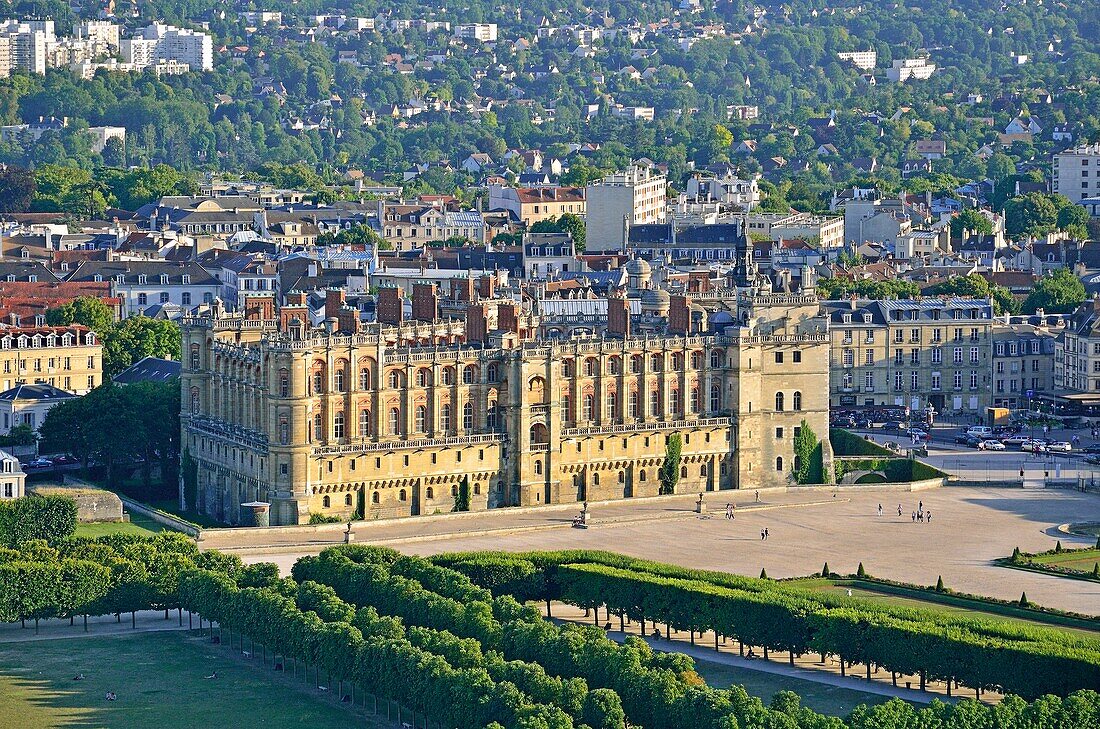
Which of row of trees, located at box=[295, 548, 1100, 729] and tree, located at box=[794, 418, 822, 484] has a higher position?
tree, located at box=[794, 418, 822, 484]

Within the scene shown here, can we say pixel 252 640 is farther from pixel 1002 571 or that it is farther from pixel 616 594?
pixel 1002 571

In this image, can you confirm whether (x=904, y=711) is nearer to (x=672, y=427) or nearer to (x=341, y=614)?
(x=341, y=614)

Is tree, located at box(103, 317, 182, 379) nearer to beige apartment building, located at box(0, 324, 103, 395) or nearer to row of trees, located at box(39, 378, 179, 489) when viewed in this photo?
beige apartment building, located at box(0, 324, 103, 395)

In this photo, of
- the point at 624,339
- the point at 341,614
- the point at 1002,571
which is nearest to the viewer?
the point at 341,614

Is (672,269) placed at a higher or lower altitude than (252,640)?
higher

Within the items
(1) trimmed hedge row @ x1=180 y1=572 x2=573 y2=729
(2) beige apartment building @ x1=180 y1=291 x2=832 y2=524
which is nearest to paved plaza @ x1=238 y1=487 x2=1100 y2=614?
(2) beige apartment building @ x1=180 y1=291 x2=832 y2=524

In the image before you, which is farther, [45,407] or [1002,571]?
[45,407]

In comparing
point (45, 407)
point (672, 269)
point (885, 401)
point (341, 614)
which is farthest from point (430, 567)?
point (672, 269)

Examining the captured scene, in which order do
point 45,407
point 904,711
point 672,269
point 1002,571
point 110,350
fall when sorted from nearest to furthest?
point 904,711 < point 1002,571 < point 45,407 < point 110,350 < point 672,269
